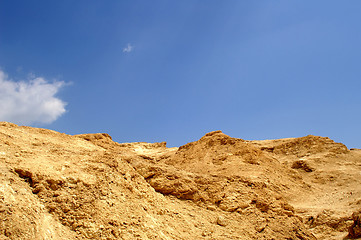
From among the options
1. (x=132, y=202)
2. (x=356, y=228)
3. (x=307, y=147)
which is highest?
(x=307, y=147)

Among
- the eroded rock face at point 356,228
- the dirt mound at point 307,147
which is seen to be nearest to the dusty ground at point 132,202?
the eroded rock face at point 356,228

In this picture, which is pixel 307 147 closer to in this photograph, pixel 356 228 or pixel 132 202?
pixel 356 228

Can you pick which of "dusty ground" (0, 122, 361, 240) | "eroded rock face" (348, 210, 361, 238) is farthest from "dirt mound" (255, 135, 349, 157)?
"eroded rock face" (348, 210, 361, 238)

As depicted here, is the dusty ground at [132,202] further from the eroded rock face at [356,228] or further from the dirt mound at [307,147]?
the dirt mound at [307,147]

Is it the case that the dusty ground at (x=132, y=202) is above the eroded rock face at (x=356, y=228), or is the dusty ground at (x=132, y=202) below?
above

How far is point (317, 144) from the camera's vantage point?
23594 millimetres

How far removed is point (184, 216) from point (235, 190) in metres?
2.51

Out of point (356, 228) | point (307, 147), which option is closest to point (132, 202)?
point (356, 228)

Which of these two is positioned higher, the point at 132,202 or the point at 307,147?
the point at 307,147

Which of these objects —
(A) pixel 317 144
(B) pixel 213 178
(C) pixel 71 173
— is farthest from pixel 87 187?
(A) pixel 317 144

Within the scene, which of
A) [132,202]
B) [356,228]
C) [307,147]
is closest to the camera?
[132,202]

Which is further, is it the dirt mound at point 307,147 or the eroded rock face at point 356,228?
the dirt mound at point 307,147

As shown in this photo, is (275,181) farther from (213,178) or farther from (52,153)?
(52,153)

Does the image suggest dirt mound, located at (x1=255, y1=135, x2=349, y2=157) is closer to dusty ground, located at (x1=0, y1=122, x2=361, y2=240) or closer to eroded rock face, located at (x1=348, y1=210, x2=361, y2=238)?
dusty ground, located at (x1=0, y1=122, x2=361, y2=240)
